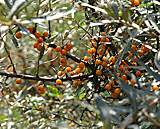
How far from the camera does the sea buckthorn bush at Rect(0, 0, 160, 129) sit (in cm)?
56

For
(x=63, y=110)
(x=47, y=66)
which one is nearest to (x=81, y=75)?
(x=63, y=110)

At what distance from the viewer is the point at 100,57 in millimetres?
1276

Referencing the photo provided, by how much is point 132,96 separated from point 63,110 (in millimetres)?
1626

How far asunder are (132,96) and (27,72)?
2.94m

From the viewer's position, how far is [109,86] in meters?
1.07

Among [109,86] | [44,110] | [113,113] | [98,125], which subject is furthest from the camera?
[44,110]

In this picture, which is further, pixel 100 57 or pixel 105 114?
pixel 100 57

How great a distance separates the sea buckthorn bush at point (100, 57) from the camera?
0.56 metres

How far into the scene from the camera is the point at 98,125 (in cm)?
118

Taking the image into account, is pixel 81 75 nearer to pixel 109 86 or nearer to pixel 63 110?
pixel 109 86

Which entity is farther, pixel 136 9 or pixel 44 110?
pixel 44 110

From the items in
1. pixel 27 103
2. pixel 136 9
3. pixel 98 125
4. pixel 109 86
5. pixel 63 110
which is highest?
pixel 136 9

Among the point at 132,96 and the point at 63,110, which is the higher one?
the point at 132,96

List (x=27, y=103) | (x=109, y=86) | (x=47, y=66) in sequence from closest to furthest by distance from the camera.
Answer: (x=109, y=86) < (x=27, y=103) < (x=47, y=66)
